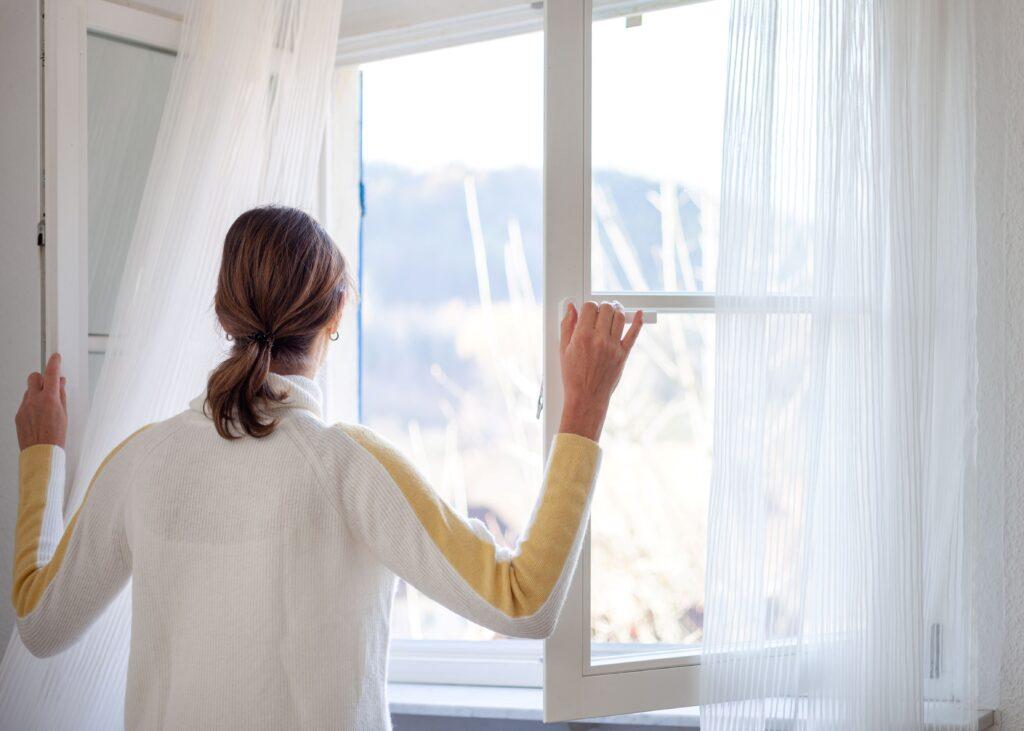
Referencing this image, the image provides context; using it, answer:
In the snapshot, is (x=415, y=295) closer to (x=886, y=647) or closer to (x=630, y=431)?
(x=630, y=431)

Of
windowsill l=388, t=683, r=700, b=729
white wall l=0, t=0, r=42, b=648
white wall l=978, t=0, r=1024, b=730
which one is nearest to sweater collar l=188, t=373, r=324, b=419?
white wall l=0, t=0, r=42, b=648

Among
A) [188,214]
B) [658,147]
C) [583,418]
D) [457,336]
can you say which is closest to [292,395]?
[583,418]

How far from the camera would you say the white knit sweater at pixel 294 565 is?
1027 millimetres

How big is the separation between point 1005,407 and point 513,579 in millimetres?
827

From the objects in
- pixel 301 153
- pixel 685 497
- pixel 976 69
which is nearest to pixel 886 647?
pixel 685 497

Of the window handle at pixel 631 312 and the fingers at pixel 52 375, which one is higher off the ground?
the window handle at pixel 631 312

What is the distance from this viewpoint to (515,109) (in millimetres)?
Answer: 2211

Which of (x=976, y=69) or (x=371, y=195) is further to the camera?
(x=371, y=195)

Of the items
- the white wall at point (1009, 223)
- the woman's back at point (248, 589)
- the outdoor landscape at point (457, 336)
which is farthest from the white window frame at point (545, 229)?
the outdoor landscape at point (457, 336)

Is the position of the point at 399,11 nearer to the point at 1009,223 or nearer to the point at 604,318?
the point at 604,318

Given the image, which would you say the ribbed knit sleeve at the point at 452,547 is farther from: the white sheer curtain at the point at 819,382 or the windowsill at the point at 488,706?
the windowsill at the point at 488,706

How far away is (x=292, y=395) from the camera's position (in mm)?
1084

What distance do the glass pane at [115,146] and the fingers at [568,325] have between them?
80cm

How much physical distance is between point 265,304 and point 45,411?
0.54 metres
